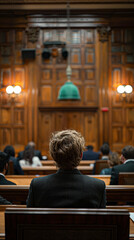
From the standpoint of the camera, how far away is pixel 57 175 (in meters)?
2.00

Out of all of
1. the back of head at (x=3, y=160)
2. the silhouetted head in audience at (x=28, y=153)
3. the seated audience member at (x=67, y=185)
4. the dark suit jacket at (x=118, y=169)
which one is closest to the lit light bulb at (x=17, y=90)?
the silhouetted head in audience at (x=28, y=153)

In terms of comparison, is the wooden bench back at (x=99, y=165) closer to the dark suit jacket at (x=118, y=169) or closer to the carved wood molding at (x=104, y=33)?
the dark suit jacket at (x=118, y=169)

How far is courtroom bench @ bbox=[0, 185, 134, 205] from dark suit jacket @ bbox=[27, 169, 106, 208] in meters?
1.38

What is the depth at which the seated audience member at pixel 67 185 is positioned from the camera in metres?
1.93

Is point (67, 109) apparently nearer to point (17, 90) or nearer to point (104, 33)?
point (17, 90)

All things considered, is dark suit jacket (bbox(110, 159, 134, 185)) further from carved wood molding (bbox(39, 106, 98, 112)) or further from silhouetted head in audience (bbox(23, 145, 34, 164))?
carved wood molding (bbox(39, 106, 98, 112))

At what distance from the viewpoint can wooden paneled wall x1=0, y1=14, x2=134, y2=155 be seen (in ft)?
36.4
